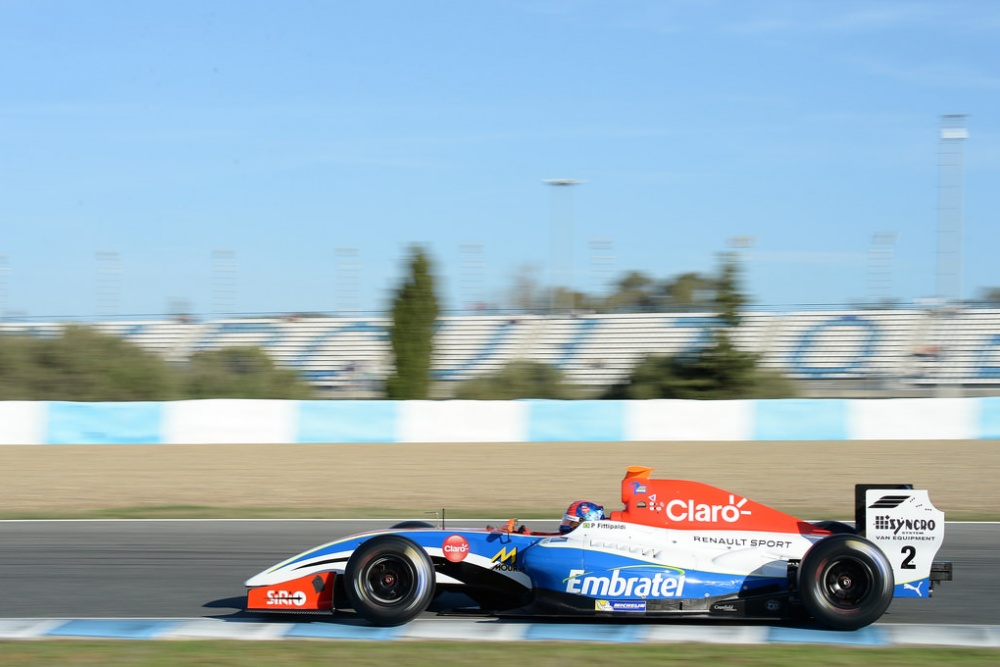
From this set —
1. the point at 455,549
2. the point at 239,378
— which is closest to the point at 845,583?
the point at 455,549

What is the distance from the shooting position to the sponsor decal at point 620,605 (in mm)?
6000

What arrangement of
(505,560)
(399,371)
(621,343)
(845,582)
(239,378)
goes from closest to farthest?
(845,582), (505,560), (399,371), (239,378), (621,343)

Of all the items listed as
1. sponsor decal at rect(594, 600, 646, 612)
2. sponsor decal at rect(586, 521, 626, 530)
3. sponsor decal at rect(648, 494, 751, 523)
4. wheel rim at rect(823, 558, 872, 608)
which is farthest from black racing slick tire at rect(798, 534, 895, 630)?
sponsor decal at rect(586, 521, 626, 530)

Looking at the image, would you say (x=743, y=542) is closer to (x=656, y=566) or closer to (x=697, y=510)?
(x=697, y=510)

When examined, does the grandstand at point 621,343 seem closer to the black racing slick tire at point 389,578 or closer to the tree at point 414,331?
the tree at point 414,331

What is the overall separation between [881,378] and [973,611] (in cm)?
2397

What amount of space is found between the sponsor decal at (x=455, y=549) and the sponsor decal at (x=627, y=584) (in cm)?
68

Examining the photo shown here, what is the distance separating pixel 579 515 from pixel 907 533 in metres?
1.97

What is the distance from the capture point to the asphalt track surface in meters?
6.82

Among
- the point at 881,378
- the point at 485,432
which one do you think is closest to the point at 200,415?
the point at 485,432

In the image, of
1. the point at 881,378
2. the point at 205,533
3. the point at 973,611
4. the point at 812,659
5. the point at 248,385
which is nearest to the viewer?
the point at 812,659

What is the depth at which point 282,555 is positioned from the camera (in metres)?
8.95

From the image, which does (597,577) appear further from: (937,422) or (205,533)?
(937,422)

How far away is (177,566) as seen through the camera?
847cm
